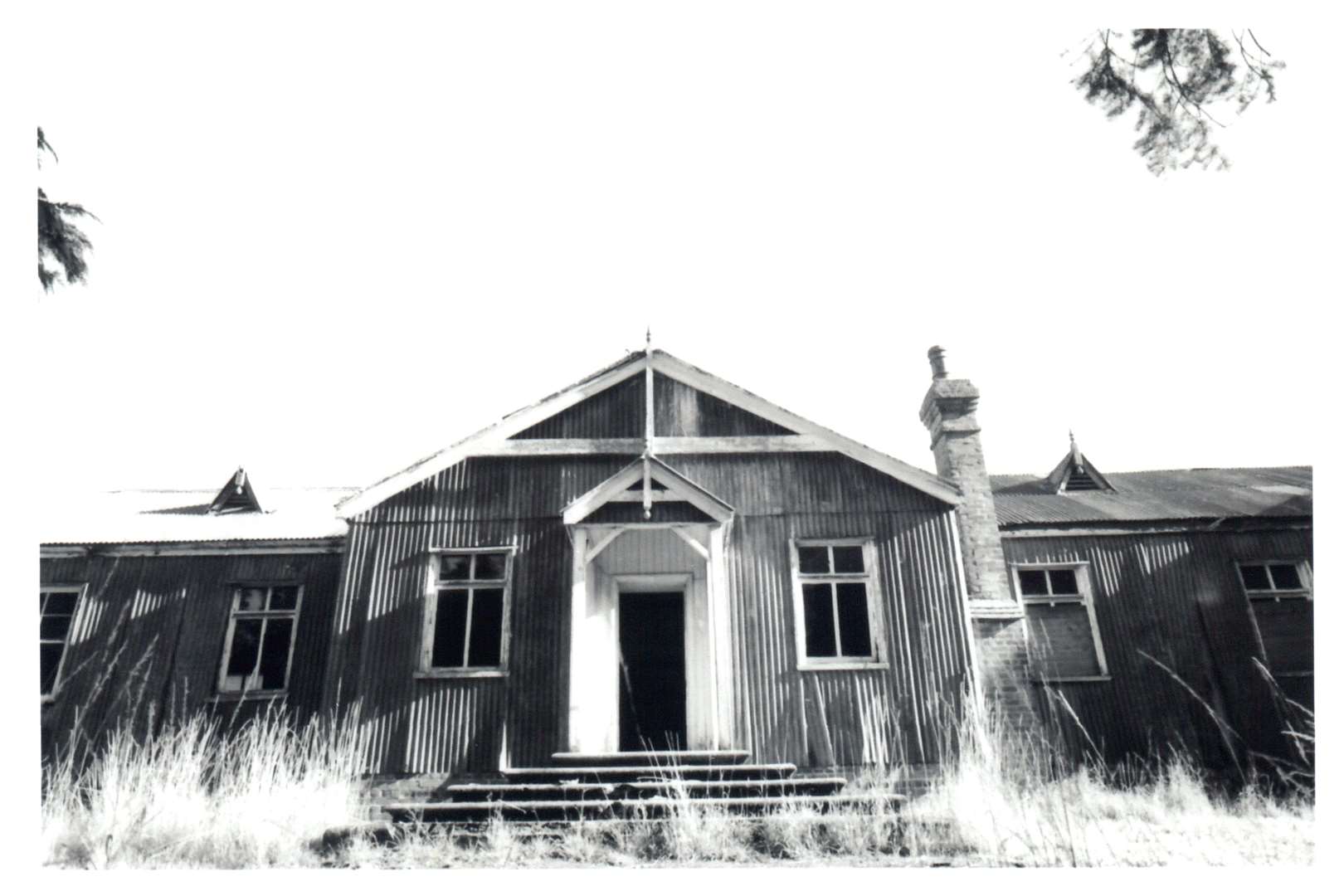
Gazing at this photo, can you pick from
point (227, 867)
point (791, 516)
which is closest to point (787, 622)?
point (791, 516)

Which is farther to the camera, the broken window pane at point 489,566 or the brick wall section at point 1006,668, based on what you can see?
the broken window pane at point 489,566

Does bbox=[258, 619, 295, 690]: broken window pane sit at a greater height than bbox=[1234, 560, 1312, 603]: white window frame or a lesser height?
lesser

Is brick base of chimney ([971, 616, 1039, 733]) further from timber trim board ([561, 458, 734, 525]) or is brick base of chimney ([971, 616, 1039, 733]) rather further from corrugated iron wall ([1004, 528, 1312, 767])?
timber trim board ([561, 458, 734, 525])

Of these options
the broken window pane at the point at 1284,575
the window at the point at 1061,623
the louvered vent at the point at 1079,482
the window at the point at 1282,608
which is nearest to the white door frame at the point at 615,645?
the window at the point at 1061,623

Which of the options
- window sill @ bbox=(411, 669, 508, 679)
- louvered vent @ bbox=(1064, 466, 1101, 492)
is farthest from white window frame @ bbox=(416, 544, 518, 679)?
louvered vent @ bbox=(1064, 466, 1101, 492)

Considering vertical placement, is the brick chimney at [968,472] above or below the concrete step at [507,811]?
above

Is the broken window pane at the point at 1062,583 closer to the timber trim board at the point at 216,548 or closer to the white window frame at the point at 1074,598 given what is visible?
the white window frame at the point at 1074,598

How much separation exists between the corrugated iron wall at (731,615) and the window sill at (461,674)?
6 cm

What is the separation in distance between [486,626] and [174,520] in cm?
525

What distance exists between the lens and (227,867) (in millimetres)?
5582

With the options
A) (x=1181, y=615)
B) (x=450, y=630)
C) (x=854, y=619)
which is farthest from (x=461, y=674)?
(x=1181, y=615)

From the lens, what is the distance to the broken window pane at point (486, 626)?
8.52 m

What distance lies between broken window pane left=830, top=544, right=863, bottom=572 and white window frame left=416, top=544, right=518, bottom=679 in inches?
136

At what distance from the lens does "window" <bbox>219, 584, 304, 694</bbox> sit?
32.2ft
